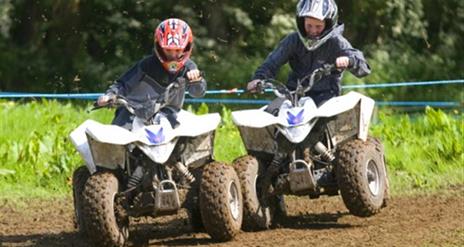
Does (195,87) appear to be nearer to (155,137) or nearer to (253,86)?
(253,86)

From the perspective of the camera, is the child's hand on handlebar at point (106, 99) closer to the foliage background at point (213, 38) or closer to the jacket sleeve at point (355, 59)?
the jacket sleeve at point (355, 59)

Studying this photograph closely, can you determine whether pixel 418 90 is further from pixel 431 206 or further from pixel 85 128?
pixel 85 128

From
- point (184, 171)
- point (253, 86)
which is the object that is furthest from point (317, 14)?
point (184, 171)

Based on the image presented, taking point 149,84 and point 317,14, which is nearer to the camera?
point 149,84

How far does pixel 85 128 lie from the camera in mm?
9844

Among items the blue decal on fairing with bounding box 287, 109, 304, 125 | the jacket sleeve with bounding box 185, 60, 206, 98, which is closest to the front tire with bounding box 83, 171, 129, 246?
the jacket sleeve with bounding box 185, 60, 206, 98

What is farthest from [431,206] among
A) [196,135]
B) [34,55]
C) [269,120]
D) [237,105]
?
[34,55]

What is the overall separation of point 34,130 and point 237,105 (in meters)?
7.01

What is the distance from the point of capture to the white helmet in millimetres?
10789

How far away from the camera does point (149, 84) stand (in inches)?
409

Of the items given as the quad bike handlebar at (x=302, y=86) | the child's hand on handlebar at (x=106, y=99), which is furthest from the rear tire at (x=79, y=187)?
the quad bike handlebar at (x=302, y=86)

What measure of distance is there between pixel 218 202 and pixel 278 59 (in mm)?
1885

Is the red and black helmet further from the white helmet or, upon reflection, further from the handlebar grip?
the handlebar grip

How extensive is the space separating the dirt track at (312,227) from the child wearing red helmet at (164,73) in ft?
3.32
